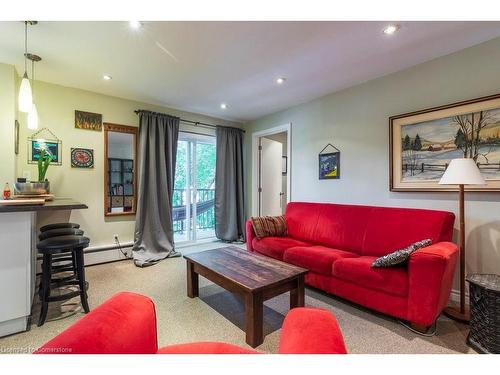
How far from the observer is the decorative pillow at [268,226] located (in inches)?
130

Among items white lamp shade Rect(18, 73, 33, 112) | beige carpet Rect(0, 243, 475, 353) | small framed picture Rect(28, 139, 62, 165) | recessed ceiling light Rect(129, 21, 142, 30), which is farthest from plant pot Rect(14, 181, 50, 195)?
recessed ceiling light Rect(129, 21, 142, 30)

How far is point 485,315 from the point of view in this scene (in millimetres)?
1654

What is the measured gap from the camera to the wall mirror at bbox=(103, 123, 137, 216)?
368 cm

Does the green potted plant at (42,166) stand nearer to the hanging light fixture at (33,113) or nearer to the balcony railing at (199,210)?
the hanging light fixture at (33,113)

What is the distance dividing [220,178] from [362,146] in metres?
2.63

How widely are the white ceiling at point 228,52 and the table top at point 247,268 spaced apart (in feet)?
6.78

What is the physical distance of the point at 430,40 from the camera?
2229 millimetres

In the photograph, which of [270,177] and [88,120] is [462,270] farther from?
[88,120]

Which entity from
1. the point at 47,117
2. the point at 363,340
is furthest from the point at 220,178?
the point at 363,340

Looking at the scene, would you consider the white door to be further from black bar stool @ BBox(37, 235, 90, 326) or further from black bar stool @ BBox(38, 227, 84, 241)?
black bar stool @ BBox(37, 235, 90, 326)

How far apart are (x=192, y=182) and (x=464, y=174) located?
3976 millimetres

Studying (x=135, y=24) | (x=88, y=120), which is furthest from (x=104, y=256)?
(x=135, y=24)

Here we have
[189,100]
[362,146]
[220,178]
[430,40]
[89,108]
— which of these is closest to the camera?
[430,40]

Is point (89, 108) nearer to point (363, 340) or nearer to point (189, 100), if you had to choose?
point (189, 100)
